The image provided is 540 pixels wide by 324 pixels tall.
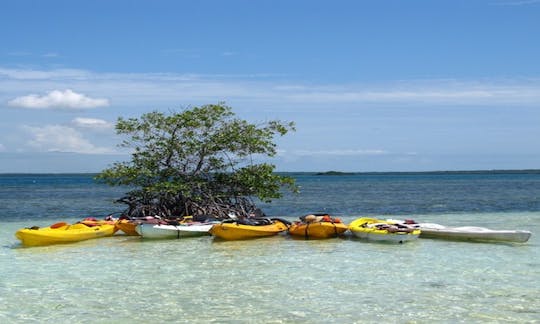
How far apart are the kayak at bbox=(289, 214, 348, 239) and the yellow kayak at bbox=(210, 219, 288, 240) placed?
2.82 feet

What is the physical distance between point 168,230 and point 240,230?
2.45 m

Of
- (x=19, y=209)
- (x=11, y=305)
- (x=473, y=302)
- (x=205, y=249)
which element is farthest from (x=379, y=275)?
(x=19, y=209)

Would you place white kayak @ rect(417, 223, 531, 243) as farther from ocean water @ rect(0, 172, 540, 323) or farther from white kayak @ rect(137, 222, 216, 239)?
white kayak @ rect(137, 222, 216, 239)

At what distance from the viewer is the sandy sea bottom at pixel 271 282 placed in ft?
35.8

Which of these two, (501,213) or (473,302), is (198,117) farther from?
(501,213)

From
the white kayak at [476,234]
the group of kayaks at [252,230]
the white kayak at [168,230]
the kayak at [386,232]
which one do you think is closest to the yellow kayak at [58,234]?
the group of kayaks at [252,230]

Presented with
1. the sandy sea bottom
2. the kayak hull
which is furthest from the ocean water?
the kayak hull

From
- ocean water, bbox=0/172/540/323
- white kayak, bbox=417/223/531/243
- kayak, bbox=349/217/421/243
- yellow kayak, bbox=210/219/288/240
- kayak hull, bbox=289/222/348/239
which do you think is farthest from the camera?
kayak hull, bbox=289/222/348/239

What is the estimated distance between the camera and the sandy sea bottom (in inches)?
430

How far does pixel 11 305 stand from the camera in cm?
1169

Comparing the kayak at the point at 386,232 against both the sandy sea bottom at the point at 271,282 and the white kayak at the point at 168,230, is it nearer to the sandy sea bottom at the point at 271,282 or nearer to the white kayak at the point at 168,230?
the sandy sea bottom at the point at 271,282

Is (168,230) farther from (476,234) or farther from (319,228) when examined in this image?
(476,234)

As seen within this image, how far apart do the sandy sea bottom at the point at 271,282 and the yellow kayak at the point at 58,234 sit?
0.47 m

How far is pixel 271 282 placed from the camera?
13.7m
